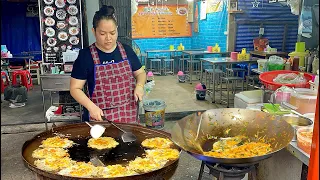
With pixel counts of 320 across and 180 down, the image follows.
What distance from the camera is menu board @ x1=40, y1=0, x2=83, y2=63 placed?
239 inches

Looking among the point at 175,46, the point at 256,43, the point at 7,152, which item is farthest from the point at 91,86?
the point at 175,46

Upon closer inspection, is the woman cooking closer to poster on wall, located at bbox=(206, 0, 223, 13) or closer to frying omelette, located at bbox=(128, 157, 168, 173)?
frying omelette, located at bbox=(128, 157, 168, 173)

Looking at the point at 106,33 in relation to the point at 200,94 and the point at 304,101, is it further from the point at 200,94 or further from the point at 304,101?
the point at 200,94

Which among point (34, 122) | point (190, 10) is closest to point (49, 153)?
point (34, 122)

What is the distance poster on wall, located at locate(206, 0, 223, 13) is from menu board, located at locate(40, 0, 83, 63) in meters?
6.17

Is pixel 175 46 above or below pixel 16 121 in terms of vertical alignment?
above

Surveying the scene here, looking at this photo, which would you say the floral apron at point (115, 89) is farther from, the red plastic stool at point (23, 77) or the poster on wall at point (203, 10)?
the poster on wall at point (203, 10)

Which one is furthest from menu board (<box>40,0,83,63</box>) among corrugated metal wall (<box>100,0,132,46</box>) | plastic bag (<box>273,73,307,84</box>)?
plastic bag (<box>273,73,307,84</box>)

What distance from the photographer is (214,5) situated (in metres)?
11.1

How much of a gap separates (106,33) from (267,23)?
28.8 ft

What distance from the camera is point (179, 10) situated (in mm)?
12695

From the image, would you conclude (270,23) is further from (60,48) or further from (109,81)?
(109,81)

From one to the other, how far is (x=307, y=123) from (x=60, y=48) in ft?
17.0

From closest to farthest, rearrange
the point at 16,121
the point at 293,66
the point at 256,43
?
1. the point at 293,66
2. the point at 16,121
3. the point at 256,43
